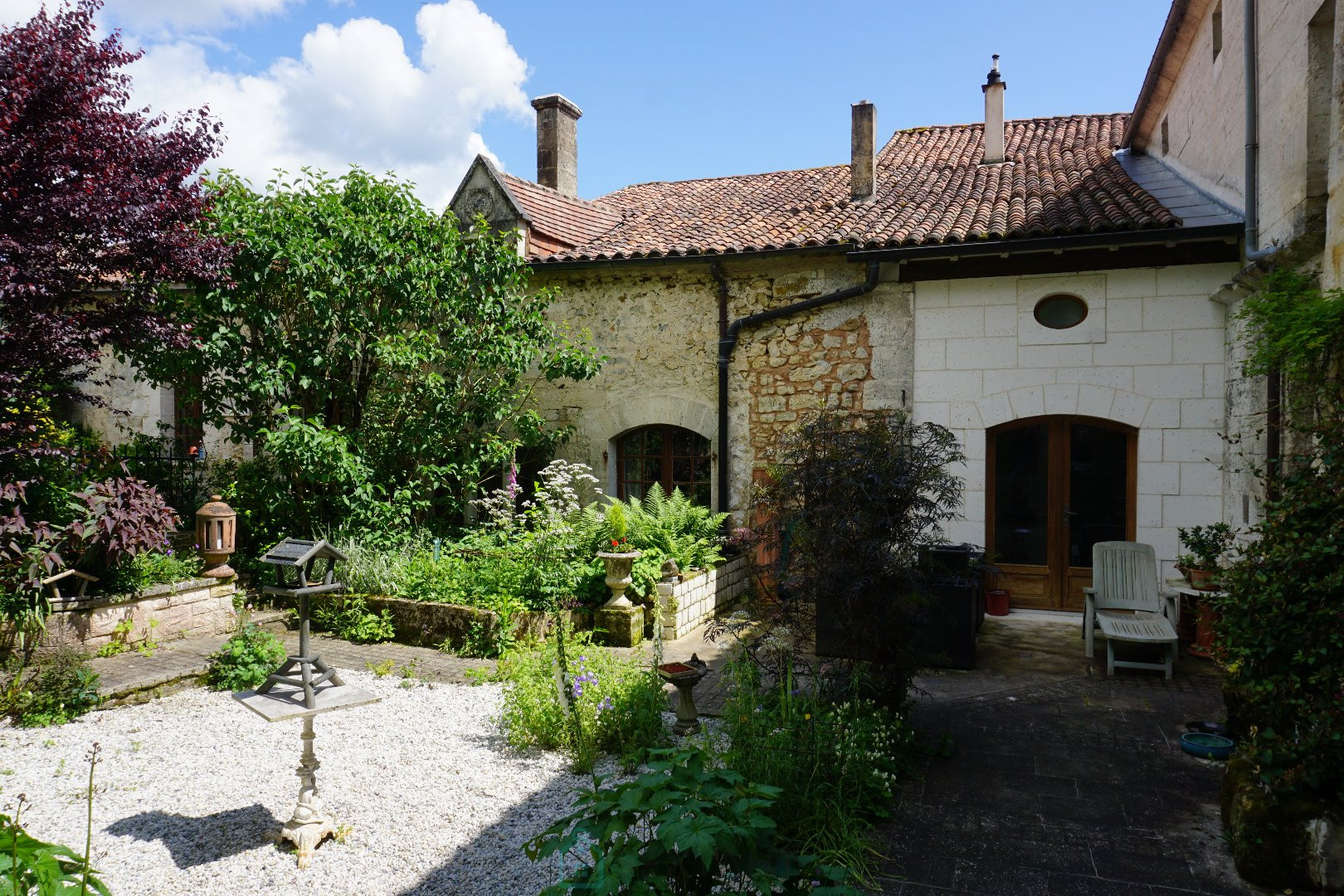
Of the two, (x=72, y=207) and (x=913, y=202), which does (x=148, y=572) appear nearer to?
(x=72, y=207)

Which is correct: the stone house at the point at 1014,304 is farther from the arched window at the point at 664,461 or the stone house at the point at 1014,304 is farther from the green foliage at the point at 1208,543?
the green foliage at the point at 1208,543

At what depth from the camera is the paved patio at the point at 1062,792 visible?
143 inches

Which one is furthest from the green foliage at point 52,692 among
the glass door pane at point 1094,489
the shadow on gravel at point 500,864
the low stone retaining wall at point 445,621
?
the glass door pane at point 1094,489

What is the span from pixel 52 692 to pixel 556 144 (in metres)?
9.86

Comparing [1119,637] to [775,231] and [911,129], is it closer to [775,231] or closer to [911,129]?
[775,231]

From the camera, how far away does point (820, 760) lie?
4.17m

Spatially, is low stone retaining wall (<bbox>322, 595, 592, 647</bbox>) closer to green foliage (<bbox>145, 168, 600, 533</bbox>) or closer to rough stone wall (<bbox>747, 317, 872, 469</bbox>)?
green foliage (<bbox>145, 168, 600, 533</bbox>)

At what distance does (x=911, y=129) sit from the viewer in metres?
13.4

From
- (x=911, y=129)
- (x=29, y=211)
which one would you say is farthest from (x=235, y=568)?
(x=911, y=129)

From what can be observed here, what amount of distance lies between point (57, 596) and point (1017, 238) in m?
9.34

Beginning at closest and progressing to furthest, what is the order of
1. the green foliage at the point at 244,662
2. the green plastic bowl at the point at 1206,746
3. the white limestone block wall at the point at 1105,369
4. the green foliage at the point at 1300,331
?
1. the green plastic bowl at the point at 1206,746
2. the green foliage at the point at 1300,331
3. the green foliage at the point at 244,662
4. the white limestone block wall at the point at 1105,369

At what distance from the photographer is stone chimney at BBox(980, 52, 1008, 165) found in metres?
10.7

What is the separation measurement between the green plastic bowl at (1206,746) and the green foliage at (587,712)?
319cm

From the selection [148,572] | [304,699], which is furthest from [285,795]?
[148,572]
